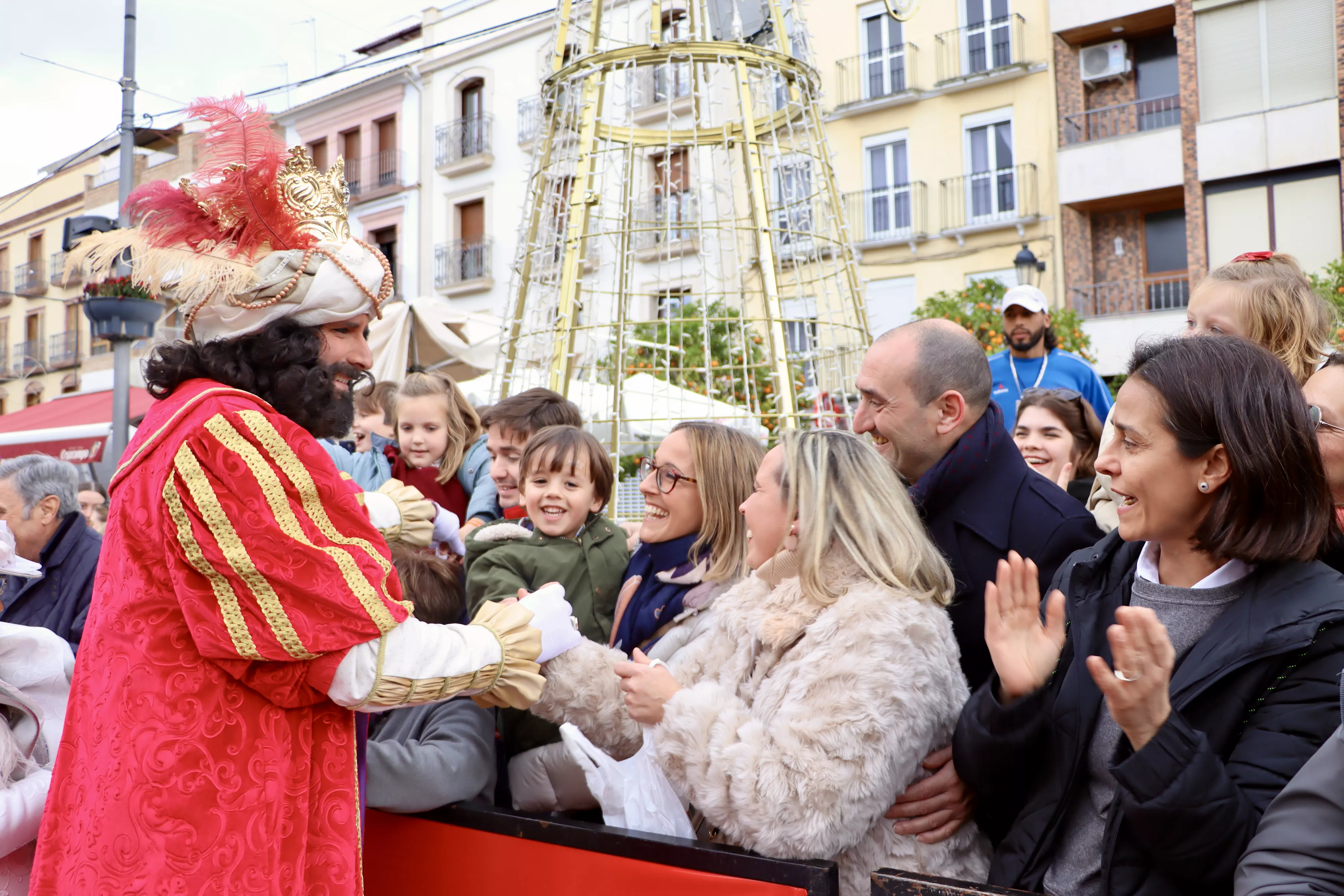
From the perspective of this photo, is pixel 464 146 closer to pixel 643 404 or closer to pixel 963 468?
pixel 643 404

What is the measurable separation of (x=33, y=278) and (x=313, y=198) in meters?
32.1

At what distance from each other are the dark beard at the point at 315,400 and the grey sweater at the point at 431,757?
66cm

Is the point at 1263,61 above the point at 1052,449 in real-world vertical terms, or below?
above

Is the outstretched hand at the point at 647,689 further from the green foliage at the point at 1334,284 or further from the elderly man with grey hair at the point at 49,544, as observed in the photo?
the green foliage at the point at 1334,284

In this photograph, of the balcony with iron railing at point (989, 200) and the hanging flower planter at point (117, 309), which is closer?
the hanging flower planter at point (117, 309)

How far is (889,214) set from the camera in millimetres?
18000

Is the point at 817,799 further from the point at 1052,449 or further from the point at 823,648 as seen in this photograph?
the point at 1052,449

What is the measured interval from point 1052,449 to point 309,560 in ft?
9.69

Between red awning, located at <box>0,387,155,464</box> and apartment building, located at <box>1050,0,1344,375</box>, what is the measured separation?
1277 cm

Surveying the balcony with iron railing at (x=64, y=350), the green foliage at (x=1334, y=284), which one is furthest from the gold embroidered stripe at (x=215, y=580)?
the balcony with iron railing at (x=64, y=350)

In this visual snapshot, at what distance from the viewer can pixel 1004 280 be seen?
1686 centimetres

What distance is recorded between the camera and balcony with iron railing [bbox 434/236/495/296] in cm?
2116

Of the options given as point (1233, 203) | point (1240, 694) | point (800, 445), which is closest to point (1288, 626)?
point (1240, 694)

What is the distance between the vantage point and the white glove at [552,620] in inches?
96.5
